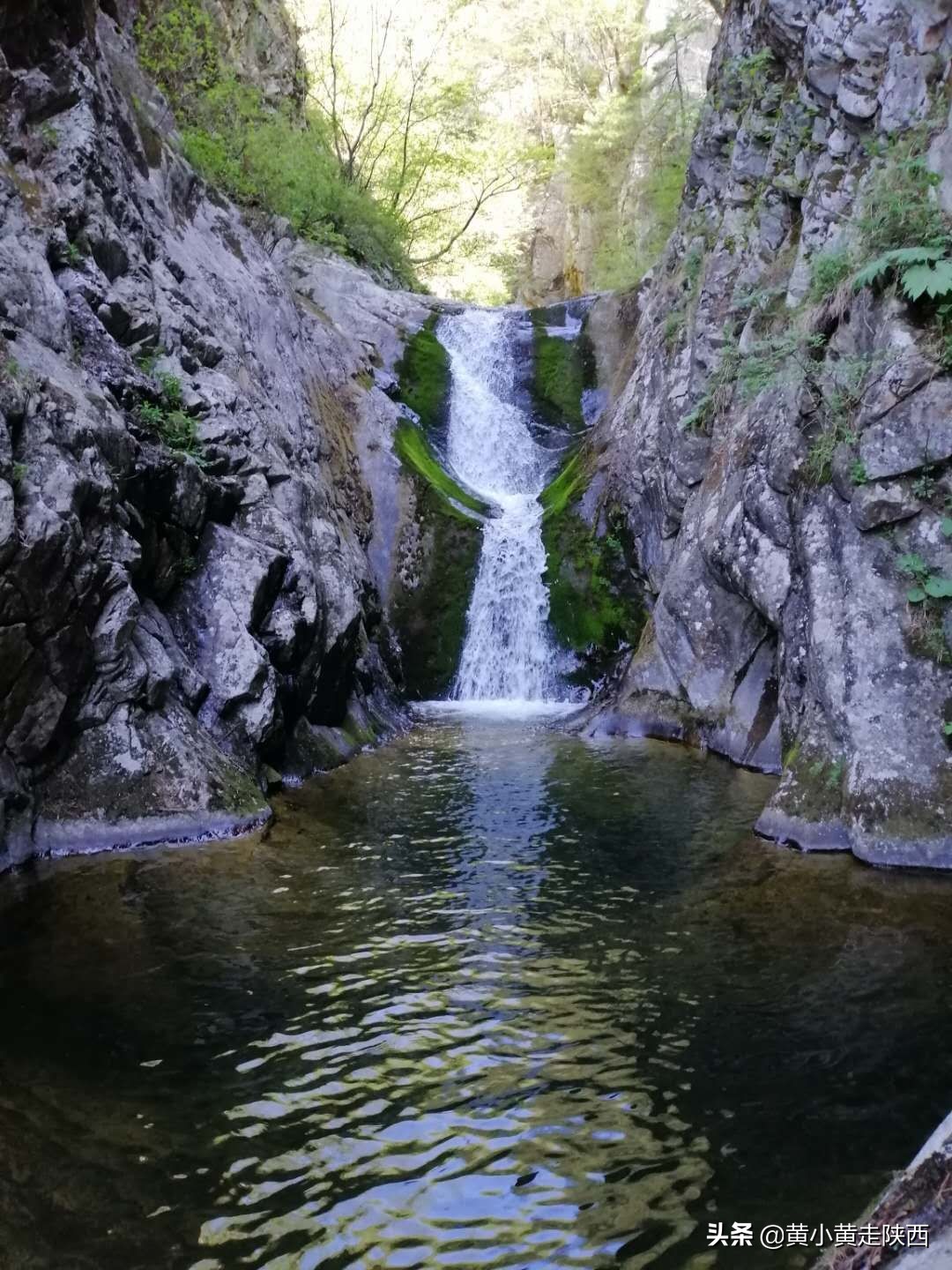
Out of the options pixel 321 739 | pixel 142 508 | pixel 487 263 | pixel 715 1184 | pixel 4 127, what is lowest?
pixel 715 1184

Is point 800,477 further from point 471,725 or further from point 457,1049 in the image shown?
point 457,1049

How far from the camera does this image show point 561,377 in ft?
88.9

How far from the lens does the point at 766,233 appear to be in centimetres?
1600

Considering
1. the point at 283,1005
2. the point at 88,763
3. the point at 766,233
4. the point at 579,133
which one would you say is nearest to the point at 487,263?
the point at 579,133

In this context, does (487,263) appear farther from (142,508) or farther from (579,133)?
(142,508)

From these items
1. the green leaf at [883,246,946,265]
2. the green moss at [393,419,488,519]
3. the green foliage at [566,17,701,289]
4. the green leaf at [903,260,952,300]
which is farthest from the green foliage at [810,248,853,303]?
the green foliage at [566,17,701,289]

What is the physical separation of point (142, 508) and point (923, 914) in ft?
29.8

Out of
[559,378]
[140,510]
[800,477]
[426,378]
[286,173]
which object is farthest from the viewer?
[559,378]

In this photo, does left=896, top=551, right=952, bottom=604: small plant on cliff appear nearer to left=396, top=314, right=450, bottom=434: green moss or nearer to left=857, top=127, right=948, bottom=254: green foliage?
left=857, top=127, right=948, bottom=254: green foliage

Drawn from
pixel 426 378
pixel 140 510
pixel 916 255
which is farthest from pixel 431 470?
pixel 916 255

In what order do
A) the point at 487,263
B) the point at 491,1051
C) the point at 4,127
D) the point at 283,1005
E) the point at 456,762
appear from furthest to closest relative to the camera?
the point at 487,263 → the point at 456,762 → the point at 4,127 → the point at 283,1005 → the point at 491,1051

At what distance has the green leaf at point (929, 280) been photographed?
9477 millimetres

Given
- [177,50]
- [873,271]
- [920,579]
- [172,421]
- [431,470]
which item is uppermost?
[177,50]

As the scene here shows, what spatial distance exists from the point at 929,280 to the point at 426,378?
1833cm
